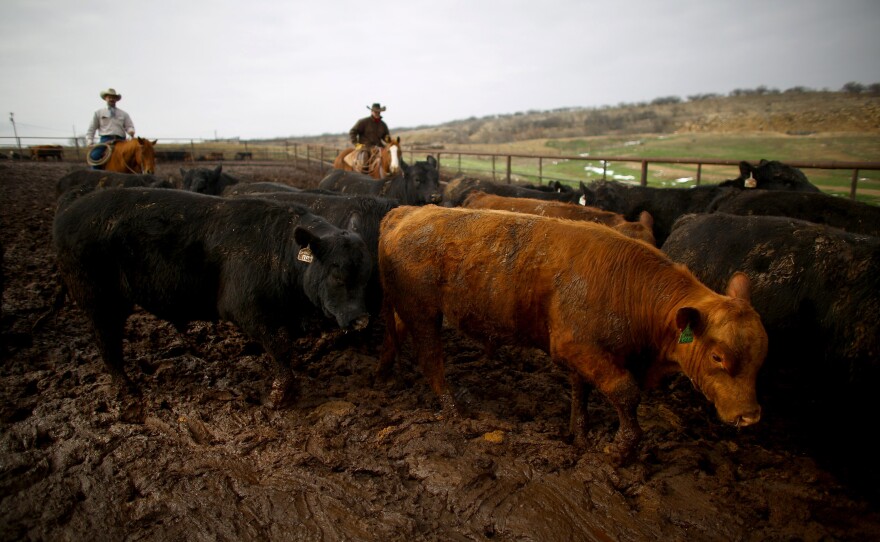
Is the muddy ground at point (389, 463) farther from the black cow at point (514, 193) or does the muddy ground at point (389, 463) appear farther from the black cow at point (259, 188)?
the black cow at point (514, 193)

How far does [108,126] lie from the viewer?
436 inches

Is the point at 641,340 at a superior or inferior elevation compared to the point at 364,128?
inferior

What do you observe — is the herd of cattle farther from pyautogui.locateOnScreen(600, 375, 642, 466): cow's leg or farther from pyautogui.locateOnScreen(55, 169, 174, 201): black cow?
pyautogui.locateOnScreen(55, 169, 174, 201): black cow

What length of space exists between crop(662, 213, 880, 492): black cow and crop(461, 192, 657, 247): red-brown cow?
139cm

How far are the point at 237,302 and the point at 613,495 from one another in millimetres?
3161

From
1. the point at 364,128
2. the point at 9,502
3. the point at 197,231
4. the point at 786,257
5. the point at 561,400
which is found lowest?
the point at 561,400

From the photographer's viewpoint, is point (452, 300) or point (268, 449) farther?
point (452, 300)

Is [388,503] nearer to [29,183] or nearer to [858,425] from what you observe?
[858,425]

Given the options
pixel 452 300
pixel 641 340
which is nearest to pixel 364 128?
pixel 452 300

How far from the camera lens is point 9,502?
267cm

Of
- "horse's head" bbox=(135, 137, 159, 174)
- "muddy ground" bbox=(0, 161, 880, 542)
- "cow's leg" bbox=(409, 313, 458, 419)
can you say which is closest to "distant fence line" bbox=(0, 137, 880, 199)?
"muddy ground" bbox=(0, 161, 880, 542)

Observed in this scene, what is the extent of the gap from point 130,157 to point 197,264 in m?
9.34

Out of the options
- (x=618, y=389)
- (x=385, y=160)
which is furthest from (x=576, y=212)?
(x=385, y=160)

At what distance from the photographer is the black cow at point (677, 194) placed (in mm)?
7320
